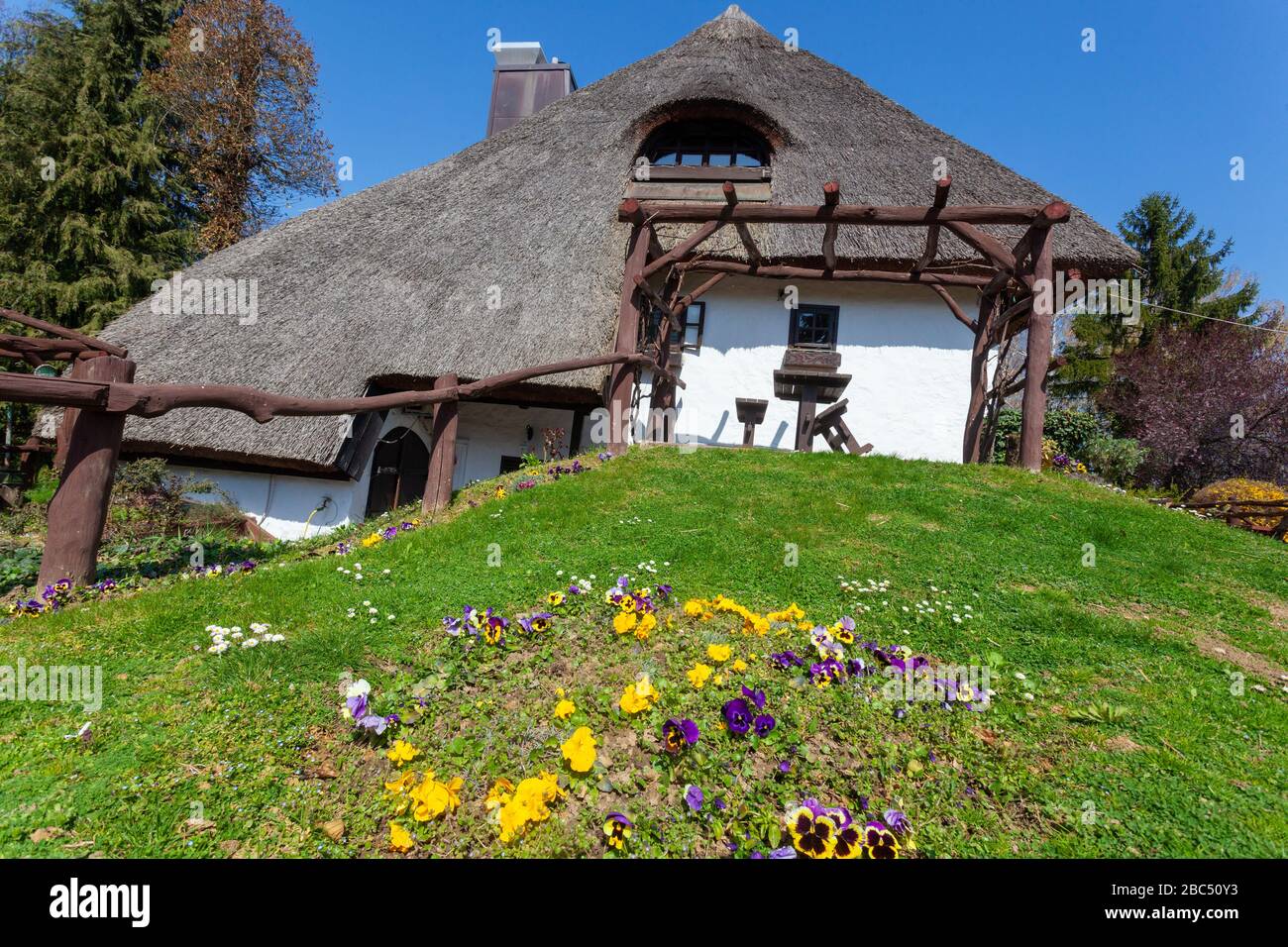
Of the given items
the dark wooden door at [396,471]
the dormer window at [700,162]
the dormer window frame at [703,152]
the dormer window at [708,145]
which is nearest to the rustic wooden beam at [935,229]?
the dormer window at [700,162]

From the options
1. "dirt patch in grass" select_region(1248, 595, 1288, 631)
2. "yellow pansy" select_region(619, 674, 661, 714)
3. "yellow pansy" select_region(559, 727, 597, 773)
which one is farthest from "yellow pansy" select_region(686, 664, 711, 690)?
"dirt patch in grass" select_region(1248, 595, 1288, 631)

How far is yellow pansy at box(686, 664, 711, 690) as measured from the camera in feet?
7.91

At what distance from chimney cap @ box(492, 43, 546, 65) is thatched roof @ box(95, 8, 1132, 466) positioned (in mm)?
7031

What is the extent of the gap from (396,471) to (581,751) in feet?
34.4

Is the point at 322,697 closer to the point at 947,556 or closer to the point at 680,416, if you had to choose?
the point at 947,556

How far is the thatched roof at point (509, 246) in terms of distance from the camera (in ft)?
29.2

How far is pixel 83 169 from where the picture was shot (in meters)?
15.2

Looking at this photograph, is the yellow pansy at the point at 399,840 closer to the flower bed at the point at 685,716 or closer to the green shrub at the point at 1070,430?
the flower bed at the point at 685,716

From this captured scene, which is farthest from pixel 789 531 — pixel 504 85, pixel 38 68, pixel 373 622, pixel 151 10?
pixel 151 10

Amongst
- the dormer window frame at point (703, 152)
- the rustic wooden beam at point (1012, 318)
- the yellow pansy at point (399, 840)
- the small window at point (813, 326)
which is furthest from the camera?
the dormer window frame at point (703, 152)

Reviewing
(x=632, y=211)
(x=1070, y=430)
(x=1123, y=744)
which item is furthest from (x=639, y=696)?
(x=1070, y=430)

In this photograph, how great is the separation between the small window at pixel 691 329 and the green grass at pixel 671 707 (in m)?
7.23

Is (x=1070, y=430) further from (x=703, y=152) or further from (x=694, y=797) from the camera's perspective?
(x=694, y=797)

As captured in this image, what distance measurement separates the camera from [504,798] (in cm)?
185
